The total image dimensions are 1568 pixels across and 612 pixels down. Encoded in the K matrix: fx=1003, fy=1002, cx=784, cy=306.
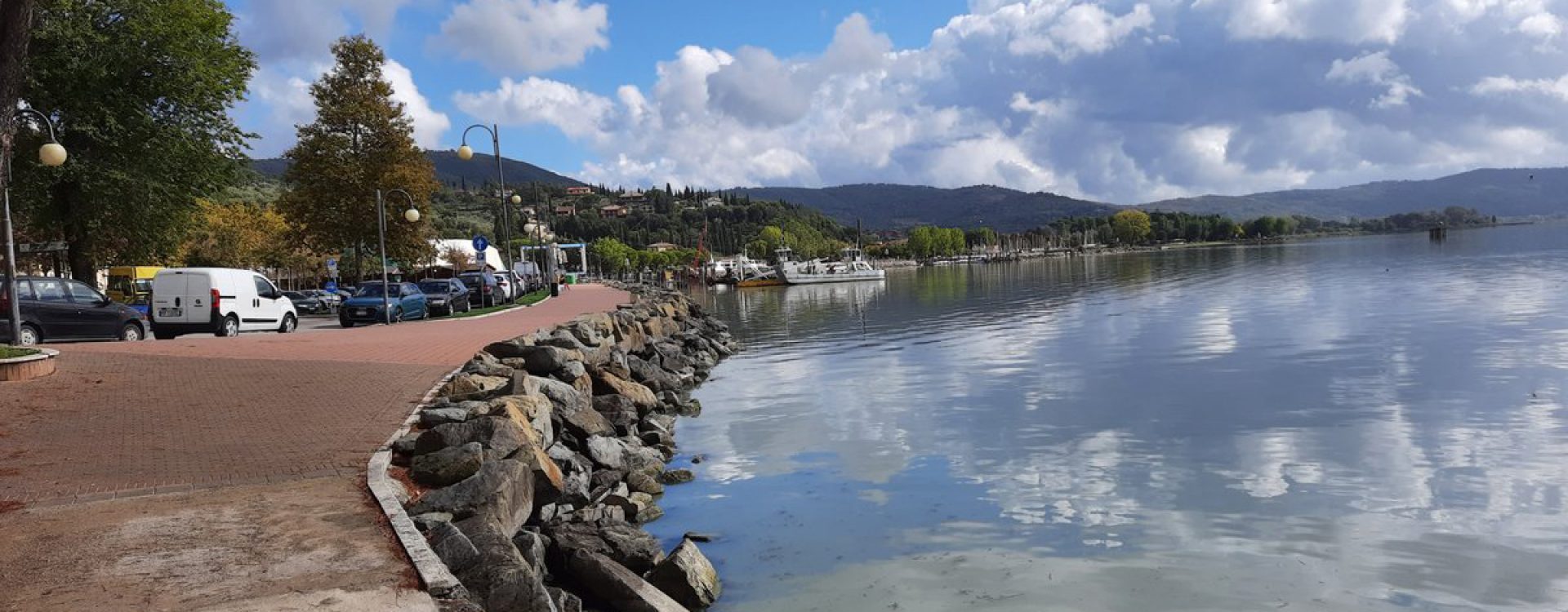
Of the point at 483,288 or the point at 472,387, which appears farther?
the point at 483,288

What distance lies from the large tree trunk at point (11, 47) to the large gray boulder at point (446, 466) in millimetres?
8038

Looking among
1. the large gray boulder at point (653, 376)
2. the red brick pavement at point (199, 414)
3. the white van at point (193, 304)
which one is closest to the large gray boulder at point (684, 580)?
A: the red brick pavement at point (199, 414)

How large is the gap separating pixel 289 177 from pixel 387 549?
36971mm

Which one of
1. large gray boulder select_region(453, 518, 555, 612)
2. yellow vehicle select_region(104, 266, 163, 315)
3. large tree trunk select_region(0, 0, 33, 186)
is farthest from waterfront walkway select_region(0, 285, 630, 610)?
yellow vehicle select_region(104, 266, 163, 315)

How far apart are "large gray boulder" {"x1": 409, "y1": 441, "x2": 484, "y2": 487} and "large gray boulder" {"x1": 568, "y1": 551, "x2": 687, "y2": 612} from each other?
52.9 inches

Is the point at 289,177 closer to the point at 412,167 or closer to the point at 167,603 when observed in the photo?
the point at 412,167

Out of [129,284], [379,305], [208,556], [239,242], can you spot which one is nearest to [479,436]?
[208,556]

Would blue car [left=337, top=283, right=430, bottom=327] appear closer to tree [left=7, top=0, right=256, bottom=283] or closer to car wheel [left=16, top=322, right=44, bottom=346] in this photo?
tree [left=7, top=0, right=256, bottom=283]

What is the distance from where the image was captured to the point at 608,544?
8.46 meters

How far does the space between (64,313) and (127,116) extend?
10.6 m

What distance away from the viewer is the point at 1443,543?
9.06 meters

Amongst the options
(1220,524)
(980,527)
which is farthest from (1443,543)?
(980,527)

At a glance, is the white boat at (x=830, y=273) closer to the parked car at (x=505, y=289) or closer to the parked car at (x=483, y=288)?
the parked car at (x=505, y=289)

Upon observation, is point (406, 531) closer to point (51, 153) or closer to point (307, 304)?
point (51, 153)
